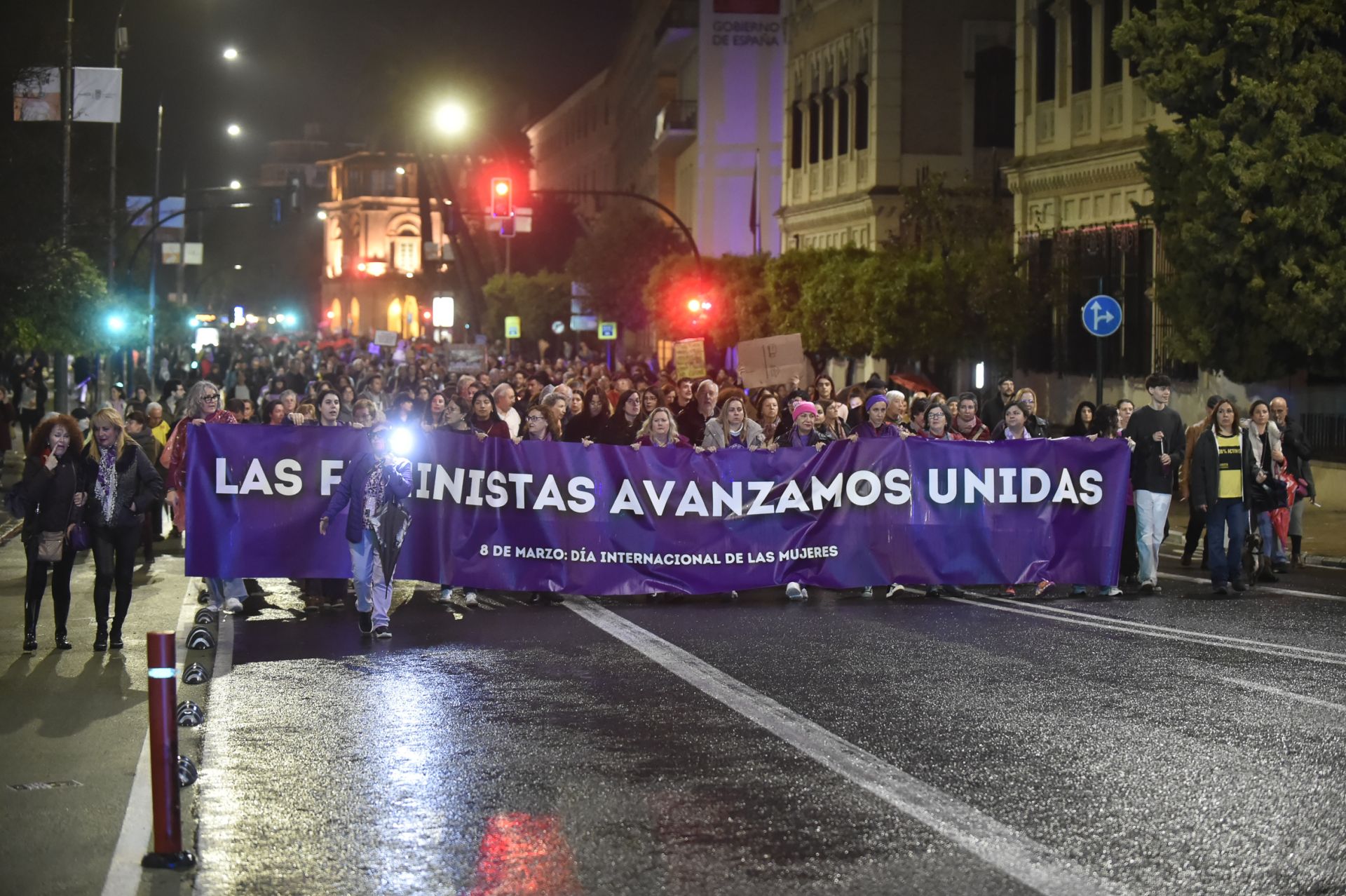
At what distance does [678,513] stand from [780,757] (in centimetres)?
642

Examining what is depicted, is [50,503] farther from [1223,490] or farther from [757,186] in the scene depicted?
[757,186]

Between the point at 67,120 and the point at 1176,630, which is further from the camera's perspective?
the point at 67,120

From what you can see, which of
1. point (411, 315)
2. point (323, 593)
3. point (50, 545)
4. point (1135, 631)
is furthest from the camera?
point (411, 315)

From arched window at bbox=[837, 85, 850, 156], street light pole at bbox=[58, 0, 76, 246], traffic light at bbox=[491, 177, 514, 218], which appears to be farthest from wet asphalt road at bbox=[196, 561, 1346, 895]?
arched window at bbox=[837, 85, 850, 156]

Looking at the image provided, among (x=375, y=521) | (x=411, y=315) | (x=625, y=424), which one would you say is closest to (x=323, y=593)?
(x=375, y=521)

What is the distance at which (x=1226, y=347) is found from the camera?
89.1 feet

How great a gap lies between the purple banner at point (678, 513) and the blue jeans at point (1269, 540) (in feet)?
7.75

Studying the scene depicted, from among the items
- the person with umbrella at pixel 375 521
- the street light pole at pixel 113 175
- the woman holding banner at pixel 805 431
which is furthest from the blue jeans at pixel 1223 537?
the street light pole at pixel 113 175

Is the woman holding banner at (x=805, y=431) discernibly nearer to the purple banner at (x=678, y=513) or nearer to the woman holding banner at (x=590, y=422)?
the purple banner at (x=678, y=513)

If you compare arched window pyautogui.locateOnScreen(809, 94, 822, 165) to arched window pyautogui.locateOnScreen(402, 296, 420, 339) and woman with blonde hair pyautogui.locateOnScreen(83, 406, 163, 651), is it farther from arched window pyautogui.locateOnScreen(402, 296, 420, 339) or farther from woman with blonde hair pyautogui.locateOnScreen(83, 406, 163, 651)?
arched window pyautogui.locateOnScreen(402, 296, 420, 339)

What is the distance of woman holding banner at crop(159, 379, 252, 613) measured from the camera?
14.7m

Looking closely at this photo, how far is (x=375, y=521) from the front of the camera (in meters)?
13.4

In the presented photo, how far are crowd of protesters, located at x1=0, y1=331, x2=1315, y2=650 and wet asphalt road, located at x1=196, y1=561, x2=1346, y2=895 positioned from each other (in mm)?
1041

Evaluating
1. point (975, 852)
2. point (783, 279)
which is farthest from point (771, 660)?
point (783, 279)
